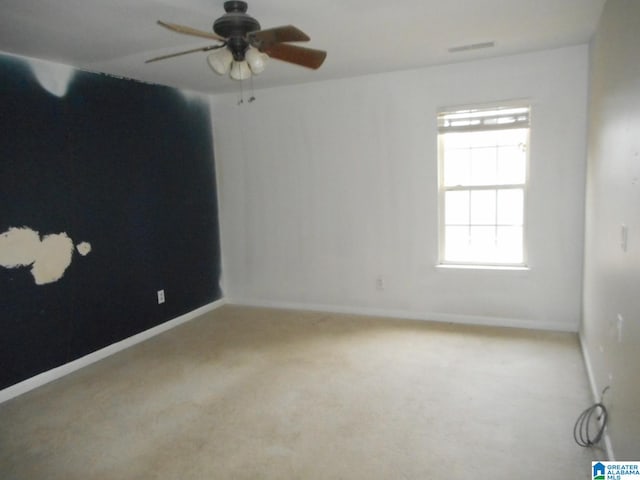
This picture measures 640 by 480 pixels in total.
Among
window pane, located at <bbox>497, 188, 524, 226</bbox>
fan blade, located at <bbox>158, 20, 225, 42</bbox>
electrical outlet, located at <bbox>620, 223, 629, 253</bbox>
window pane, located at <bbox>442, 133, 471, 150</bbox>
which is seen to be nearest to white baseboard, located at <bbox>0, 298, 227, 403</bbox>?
fan blade, located at <bbox>158, 20, 225, 42</bbox>

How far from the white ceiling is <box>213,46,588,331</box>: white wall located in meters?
0.38

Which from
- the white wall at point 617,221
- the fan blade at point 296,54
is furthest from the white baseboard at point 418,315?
the fan blade at point 296,54

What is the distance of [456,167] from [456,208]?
0.39 metres

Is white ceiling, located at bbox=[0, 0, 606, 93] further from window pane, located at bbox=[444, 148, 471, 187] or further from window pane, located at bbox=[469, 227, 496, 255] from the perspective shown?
window pane, located at bbox=[469, 227, 496, 255]

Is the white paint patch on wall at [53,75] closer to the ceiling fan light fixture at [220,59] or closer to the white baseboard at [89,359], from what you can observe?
the ceiling fan light fixture at [220,59]

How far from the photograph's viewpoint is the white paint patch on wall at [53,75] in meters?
3.09

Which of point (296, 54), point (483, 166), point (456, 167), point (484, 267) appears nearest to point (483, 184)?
point (483, 166)

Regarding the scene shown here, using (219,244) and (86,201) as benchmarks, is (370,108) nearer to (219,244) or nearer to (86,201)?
(219,244)

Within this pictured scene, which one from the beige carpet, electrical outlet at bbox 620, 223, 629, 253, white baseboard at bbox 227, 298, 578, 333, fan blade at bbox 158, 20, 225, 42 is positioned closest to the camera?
electrical outlet at bbox 620, 223, 629, 253

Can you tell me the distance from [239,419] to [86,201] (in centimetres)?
218

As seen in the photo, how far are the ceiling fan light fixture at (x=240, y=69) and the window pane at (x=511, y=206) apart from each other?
262 cm

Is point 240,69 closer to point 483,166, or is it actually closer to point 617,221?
point 617,221

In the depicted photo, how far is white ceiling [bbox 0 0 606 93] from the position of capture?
7.57 feet

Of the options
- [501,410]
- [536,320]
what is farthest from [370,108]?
[501,410]
